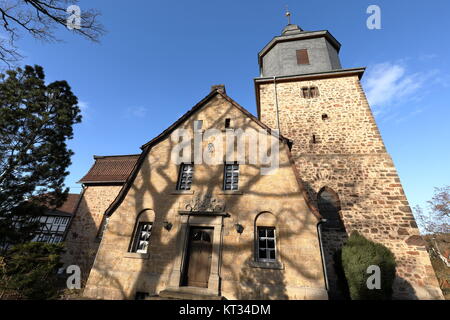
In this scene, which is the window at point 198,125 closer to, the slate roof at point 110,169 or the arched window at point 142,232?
the arched window at point 142,232

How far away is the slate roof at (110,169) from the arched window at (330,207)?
13.5 m

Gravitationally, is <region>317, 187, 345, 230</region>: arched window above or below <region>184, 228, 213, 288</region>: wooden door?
above

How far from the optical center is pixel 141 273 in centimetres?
721

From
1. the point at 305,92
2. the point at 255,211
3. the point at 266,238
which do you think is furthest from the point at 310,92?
the point at 266,238

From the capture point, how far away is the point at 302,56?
14781mm

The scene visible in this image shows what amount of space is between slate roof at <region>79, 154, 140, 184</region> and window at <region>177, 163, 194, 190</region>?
8123 mm

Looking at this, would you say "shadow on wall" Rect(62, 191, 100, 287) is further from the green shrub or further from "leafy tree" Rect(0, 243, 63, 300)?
the green shrub

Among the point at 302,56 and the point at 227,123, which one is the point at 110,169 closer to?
the point at 227,123

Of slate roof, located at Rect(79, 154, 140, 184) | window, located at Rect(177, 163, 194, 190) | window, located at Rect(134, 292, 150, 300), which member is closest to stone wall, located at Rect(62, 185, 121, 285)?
slate roof, located at Rect(79, 154, 140, 184)

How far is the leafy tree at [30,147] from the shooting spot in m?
10.3

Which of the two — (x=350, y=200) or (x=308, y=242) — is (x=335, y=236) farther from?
(x=308, y=242)

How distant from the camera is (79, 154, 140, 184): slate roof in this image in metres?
15.7

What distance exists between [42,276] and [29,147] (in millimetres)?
8302
